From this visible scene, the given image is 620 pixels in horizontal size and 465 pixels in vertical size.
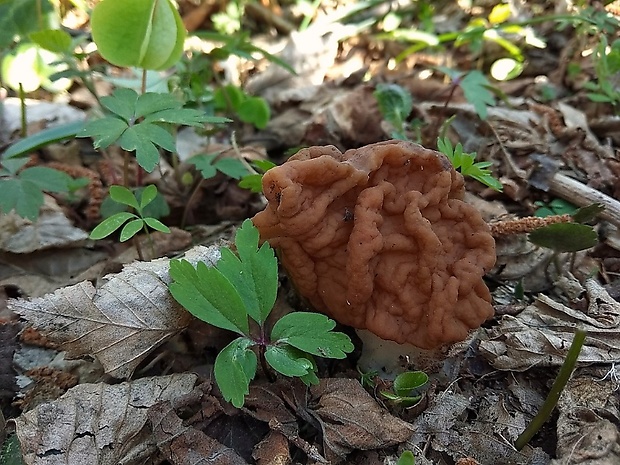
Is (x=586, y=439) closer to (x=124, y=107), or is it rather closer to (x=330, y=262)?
(x=330, y=262)

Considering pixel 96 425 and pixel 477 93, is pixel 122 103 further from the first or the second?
pixel 477 93

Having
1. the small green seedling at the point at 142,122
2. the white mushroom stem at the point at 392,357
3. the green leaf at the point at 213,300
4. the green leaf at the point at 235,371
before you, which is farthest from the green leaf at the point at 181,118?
the white mushroom stem at the point at 392,357

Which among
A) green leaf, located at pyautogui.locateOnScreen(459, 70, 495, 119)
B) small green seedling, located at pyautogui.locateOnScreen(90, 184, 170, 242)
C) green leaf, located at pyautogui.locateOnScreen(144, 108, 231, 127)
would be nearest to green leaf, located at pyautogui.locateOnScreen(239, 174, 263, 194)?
green leaf, located at pyautogui.locateOnScreen(144, 108, 231, 127)

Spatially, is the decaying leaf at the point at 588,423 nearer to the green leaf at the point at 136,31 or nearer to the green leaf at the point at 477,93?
the green leaf at the point at 477,93

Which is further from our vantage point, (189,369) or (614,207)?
(614,207)

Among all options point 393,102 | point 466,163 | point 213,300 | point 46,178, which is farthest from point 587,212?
point 46,178

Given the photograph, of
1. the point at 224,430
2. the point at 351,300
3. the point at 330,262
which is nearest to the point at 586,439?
the point at 351,300

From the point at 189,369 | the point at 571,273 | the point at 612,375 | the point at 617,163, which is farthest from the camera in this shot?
the point at 617,163

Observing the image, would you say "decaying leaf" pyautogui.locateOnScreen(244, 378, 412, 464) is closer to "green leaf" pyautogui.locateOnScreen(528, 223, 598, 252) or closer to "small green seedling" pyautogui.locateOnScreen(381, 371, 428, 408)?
"small green seedling" pyautogui.locateOnScreen(381, 371, 428, 408)

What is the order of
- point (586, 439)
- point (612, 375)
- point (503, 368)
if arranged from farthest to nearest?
point (503, 368)
point (612, 375)
point (586, 439)
